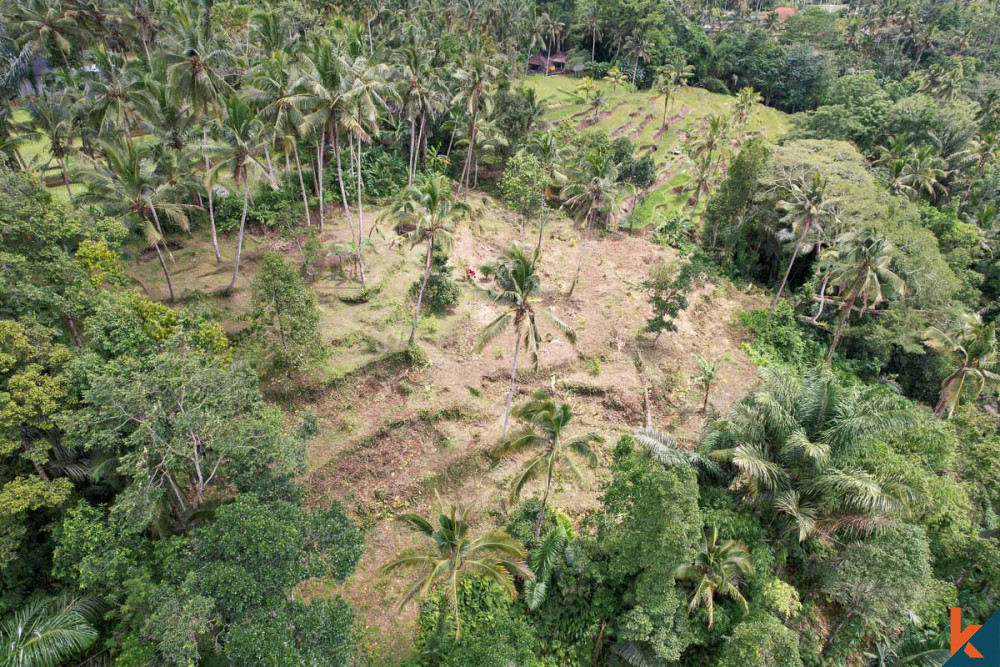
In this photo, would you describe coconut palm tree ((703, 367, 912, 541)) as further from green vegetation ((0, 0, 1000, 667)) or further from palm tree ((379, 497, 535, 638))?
palm tree ((379, 497, 535, 638))

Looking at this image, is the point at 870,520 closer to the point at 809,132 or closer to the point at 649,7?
the point at 809,132

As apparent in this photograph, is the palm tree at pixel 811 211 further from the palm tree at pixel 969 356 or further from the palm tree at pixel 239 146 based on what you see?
the palm tree at pixel 239 146

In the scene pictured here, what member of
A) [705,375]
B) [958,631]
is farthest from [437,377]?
[958,631]

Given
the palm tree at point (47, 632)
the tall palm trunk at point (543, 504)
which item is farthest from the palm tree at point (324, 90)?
the palm tree at point (47, 632)

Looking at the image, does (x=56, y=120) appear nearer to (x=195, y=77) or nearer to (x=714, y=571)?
(x=195, y=77)

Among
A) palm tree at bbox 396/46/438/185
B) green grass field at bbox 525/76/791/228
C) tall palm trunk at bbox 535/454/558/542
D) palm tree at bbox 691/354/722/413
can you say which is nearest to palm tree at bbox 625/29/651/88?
green grass field at bbox 525/76/791/228

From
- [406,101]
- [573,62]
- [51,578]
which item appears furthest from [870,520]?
[573,62]

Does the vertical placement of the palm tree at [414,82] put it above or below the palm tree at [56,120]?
above
